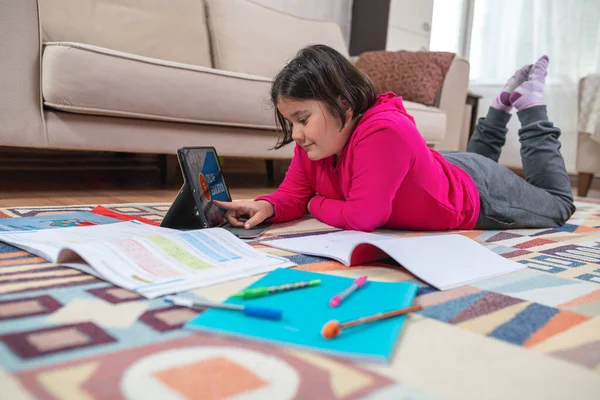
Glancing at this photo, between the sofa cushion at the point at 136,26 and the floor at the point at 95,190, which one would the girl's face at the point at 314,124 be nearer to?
the floor at the point at 95,190

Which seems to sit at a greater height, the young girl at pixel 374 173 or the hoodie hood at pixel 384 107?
the hoodie hood at pixel 384 107

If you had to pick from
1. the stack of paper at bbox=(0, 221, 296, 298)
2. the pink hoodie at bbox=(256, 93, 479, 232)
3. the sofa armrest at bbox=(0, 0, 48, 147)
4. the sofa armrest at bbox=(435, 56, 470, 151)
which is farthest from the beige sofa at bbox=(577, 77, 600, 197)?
the sofa armrest at bbox=(0, 0, 48, 147)

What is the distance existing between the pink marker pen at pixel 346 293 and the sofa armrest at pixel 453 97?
6.69ft

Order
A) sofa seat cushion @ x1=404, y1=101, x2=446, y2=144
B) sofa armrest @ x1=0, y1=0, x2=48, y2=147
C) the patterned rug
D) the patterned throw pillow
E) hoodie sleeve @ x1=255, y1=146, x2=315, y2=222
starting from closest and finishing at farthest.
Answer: the patterned rug
hoodie sleeve @ x1=255, y1=146, x2=315, y2=222
sofa armrest @ x1=0, y1=0, x2=48, y2=147
sofa seat cushion @ x1=404, y1=101, x2=446, y2=144
the patterned throw pillow

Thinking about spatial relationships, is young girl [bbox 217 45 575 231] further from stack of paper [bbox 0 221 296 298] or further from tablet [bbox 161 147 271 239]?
stack of paper [bbox 0 221 296 298]

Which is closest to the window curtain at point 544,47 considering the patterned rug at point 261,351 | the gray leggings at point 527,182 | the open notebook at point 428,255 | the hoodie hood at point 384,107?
the gray leggings at point 527,182

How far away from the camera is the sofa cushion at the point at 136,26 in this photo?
191cm

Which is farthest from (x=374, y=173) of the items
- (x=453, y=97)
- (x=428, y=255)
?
(x=453, y=97)

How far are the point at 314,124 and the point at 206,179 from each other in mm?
278

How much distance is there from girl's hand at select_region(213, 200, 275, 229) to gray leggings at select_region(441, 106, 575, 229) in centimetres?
54

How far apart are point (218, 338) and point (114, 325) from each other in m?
0.12

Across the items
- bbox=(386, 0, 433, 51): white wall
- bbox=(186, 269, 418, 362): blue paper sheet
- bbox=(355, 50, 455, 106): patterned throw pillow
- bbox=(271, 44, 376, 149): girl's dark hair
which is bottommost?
bbox=(186, 269, 418, 362): blue paper sheet

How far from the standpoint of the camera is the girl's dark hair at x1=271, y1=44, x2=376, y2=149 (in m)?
1.10

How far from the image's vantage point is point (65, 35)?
1911 mm
